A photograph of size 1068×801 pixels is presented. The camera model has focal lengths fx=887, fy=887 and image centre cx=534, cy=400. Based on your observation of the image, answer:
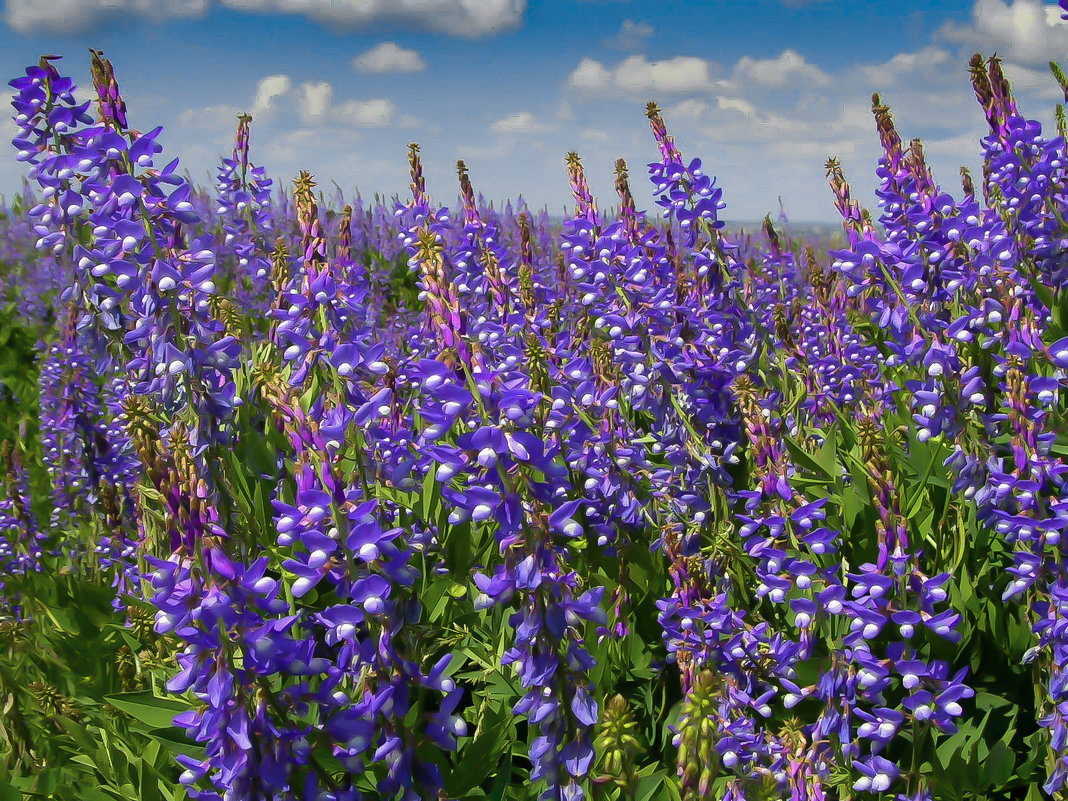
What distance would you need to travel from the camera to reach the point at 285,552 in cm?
309

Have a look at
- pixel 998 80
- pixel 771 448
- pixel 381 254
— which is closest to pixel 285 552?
pixel 771 448

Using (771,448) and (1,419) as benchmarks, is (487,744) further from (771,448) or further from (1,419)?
(1,419)

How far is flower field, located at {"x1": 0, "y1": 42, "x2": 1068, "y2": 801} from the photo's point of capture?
73.4 inches

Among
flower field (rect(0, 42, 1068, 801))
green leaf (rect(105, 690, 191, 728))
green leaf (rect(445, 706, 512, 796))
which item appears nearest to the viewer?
flower field (rect(0, 42, 1068, 801))

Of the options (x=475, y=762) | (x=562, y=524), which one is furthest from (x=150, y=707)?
(x=562, y=524)

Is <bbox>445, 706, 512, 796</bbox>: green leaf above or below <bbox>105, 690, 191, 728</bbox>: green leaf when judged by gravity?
below

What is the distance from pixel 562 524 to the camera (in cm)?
188

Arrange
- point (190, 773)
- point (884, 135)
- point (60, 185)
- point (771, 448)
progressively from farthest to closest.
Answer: point (884, 135) → point (60, 185) → point (771, 448) → point (190, 773)

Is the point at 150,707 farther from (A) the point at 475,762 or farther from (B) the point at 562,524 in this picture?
(B) the point at 562,524

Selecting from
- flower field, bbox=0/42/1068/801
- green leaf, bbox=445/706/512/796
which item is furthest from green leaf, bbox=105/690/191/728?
green leaf, bbox=445/706/512/796

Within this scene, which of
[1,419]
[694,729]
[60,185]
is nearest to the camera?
[694,729]

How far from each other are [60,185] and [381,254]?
26.7ft

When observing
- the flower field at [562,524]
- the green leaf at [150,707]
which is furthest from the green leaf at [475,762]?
the green leaf at [150,707]

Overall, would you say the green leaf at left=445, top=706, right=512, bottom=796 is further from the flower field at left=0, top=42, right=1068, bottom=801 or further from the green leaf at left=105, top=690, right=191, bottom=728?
the green leaf at left=105, top=690, right=191, bottom=728
